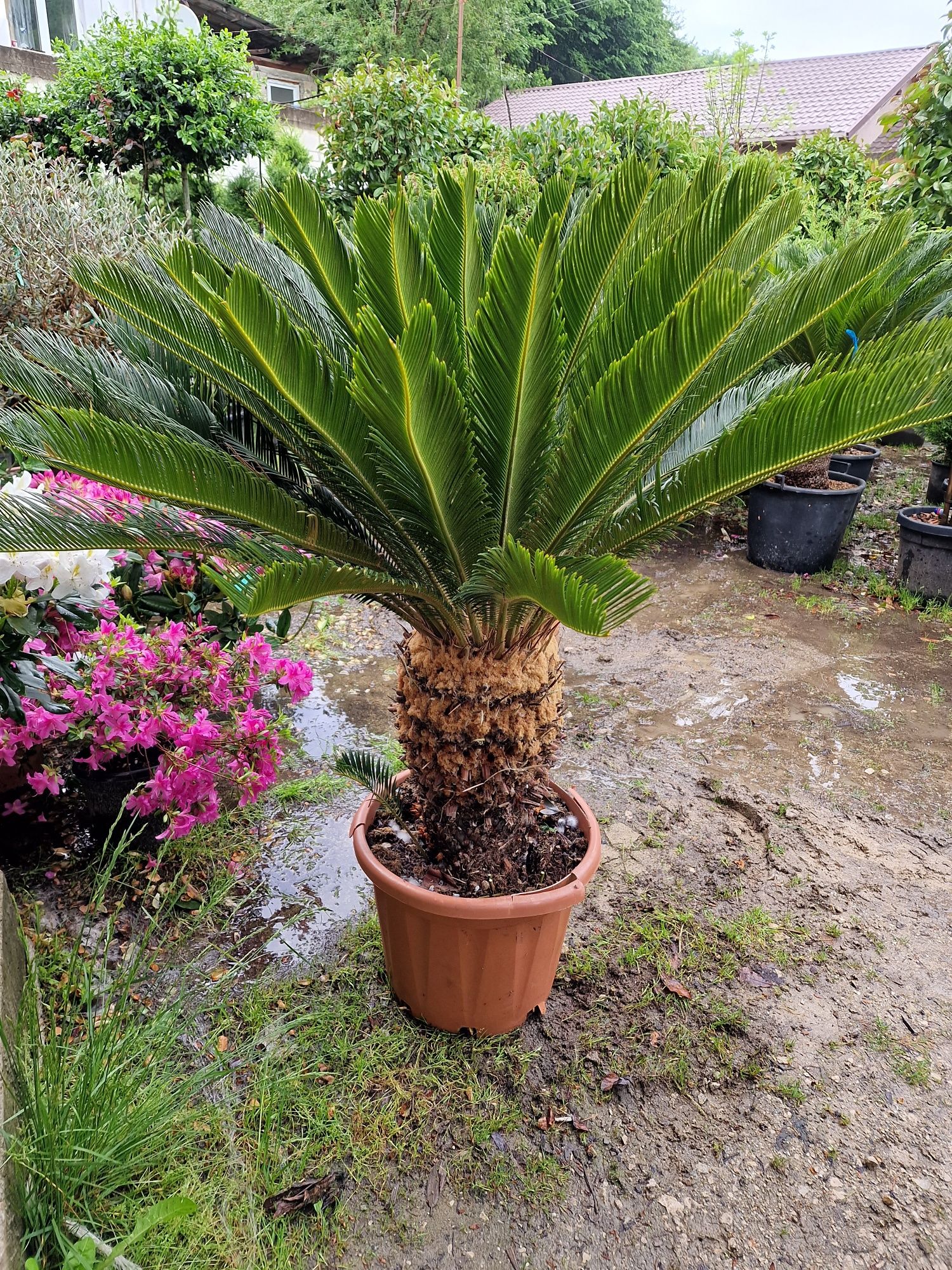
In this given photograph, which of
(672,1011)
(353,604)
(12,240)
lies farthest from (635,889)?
(12,240)

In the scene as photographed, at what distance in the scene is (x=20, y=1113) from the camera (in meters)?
1.39

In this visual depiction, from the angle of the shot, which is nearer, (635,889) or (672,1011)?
(672,1011)

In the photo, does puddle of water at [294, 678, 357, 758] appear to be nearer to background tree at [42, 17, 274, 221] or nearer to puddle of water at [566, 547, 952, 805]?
puddle of water at [566, 547, 952, 805]

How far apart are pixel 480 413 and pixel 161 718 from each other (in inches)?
53.7

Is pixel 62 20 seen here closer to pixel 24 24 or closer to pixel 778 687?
pixel 24 24

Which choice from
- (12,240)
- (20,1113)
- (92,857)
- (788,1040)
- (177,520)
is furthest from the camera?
(12,240)

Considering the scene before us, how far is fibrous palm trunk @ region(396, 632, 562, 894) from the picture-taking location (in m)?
1.87

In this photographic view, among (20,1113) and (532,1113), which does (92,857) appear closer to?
(20,1113)

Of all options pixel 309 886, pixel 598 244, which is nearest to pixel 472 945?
pixel 309 886

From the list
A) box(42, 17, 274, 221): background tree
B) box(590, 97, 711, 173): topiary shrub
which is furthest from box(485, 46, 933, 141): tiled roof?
box(42, 17, 274, 221): background tree

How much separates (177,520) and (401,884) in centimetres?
97

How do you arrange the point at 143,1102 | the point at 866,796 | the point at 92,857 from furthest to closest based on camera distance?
the point at 866,796 → the point at 92,857 → the point at 143,1102

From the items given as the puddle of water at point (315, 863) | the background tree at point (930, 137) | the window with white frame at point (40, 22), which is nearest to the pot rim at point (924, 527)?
the background tree at point (930, 137)

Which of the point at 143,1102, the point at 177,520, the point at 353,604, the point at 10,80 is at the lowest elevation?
the point at 353,604
